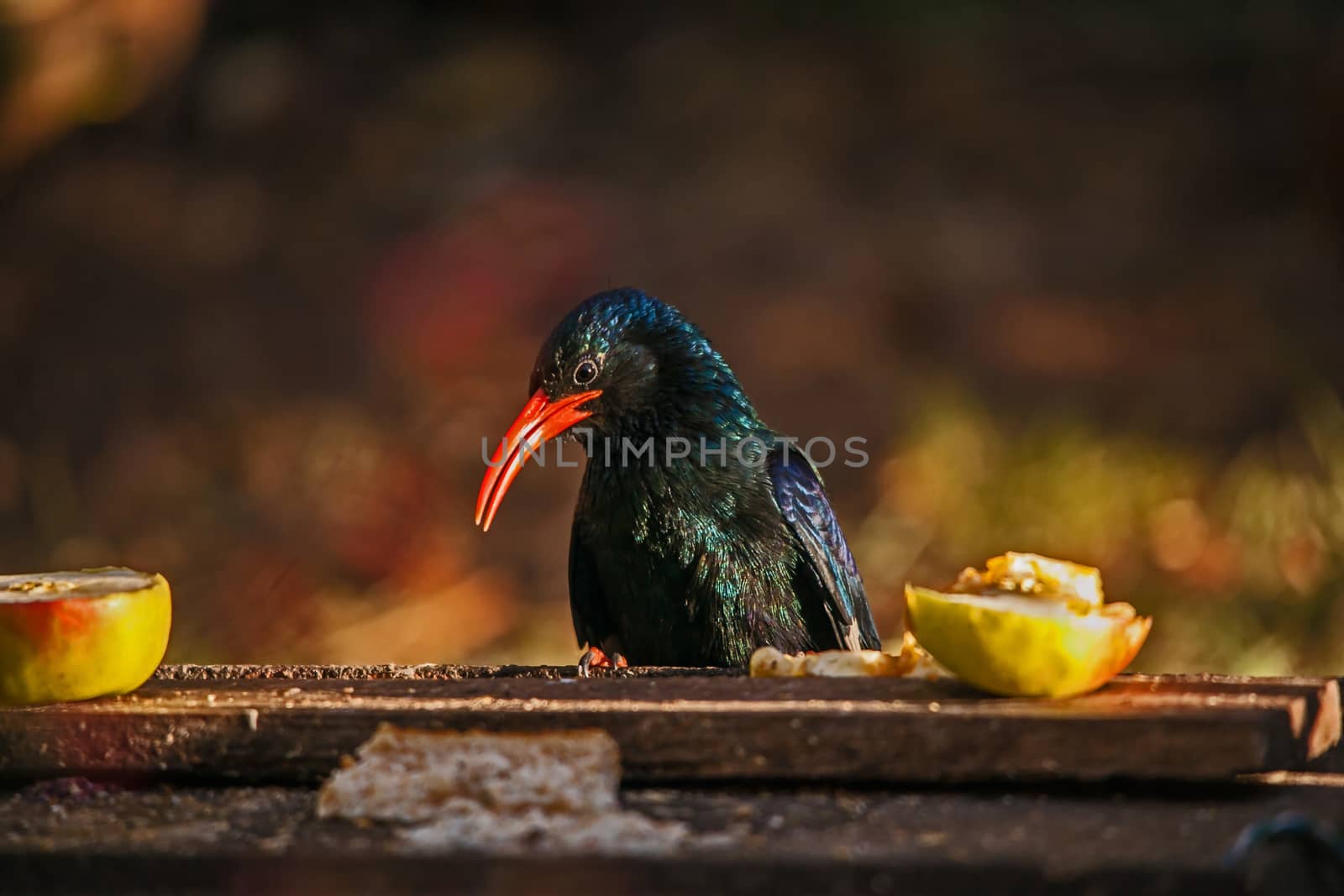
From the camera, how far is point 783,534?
11.2 ft

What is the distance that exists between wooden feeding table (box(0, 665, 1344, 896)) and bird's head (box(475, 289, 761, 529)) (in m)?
1.13

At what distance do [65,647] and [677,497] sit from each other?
1.43m

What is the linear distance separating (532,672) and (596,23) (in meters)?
7.41

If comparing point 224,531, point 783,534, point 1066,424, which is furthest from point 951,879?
point 224,531

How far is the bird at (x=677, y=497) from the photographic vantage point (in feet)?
10.9

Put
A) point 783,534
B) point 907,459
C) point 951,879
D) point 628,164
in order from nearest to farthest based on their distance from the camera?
point 951,879 → point 783,534 → point 907,459 → point 628,164

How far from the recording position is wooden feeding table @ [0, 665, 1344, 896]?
5.59 ft

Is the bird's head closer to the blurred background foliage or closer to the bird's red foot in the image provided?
the bird's red foot

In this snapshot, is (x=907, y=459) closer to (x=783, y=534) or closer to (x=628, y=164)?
(x=628, y=164)

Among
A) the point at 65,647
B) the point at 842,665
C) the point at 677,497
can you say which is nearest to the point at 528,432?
the point at 677,497

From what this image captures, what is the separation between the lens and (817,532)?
3465 mm

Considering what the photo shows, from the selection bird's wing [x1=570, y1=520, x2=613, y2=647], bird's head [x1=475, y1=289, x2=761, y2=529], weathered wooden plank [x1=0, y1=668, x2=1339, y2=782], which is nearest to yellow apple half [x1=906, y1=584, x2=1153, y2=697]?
weathered wooden plank [x1=0, y1=668, x2=1339, y2=782]

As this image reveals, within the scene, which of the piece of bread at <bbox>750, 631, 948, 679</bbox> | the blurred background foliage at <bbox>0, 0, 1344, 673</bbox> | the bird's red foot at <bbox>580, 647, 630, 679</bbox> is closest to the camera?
the piece of bread at <bbox>750, 631, 948, 679</bbox>

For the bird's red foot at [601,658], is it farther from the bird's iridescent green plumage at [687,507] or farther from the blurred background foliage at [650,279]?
the blurred background foliage at [650,279]
